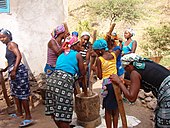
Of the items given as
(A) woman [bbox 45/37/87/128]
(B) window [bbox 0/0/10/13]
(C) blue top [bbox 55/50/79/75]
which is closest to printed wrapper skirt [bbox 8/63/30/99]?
(A) woman [bbox 45/37/87/128]

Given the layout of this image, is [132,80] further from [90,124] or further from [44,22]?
[44,22]

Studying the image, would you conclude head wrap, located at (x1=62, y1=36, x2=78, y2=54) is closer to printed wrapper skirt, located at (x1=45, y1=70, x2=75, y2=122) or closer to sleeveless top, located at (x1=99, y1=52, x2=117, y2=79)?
printed wrapper skirt, located at (x1=45, y1=70, x2=75, y2=122)

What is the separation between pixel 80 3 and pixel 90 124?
638 inches

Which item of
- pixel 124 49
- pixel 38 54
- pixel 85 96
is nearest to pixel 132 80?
pixel 85 96

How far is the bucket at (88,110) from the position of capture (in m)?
4.04

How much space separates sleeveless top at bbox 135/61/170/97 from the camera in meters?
2.36

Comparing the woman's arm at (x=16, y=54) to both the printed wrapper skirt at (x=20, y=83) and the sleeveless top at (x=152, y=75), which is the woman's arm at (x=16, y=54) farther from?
the sleeveless top at (x=152, y=75)

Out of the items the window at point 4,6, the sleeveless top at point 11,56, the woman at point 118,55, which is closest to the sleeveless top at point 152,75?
the woman at point 118,55

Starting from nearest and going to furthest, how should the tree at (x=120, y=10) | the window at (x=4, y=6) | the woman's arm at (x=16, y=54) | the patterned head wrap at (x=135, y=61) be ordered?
the patterned head wrap at (x=135, y=61), the woman's arm at (x=16, y=54), the window at (x=4, y=6), the tree at (x=120, y=10)

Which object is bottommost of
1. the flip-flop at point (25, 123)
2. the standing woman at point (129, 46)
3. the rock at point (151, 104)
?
the rock at point (151, 104)

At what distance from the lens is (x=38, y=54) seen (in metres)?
5.94

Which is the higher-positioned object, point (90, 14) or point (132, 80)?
point (90, 14)

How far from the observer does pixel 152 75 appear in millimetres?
2363

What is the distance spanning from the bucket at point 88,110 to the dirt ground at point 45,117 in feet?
1.85
